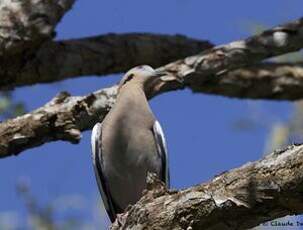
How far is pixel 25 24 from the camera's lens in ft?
Answer: 19.6

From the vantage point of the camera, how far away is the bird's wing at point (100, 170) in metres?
5.70

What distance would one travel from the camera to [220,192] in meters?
3.63

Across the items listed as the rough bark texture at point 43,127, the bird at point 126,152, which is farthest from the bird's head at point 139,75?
the rough bark texture at point 43,127

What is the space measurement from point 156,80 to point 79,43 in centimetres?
79

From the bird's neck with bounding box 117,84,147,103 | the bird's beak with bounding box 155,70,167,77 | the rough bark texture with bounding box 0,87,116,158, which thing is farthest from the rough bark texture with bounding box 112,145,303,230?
the bird's beak with bounding box 155,70,167,77

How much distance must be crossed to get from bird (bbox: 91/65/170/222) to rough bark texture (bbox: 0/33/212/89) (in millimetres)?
754

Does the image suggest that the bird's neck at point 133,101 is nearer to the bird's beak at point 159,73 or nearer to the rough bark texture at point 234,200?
the bird's beak at point 159,73

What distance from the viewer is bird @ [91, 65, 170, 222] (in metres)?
5.61

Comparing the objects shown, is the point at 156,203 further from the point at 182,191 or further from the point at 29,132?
the point at 29,132

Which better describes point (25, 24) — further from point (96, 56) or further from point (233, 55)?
point (233, 55)

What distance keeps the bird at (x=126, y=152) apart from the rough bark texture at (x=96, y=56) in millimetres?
754

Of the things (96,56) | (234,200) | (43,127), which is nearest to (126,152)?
(43,127)

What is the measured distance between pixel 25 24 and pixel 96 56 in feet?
2.47

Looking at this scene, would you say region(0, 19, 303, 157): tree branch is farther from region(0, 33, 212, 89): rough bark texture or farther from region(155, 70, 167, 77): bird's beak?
region(0, 33, 212, 89): rough bark texture
